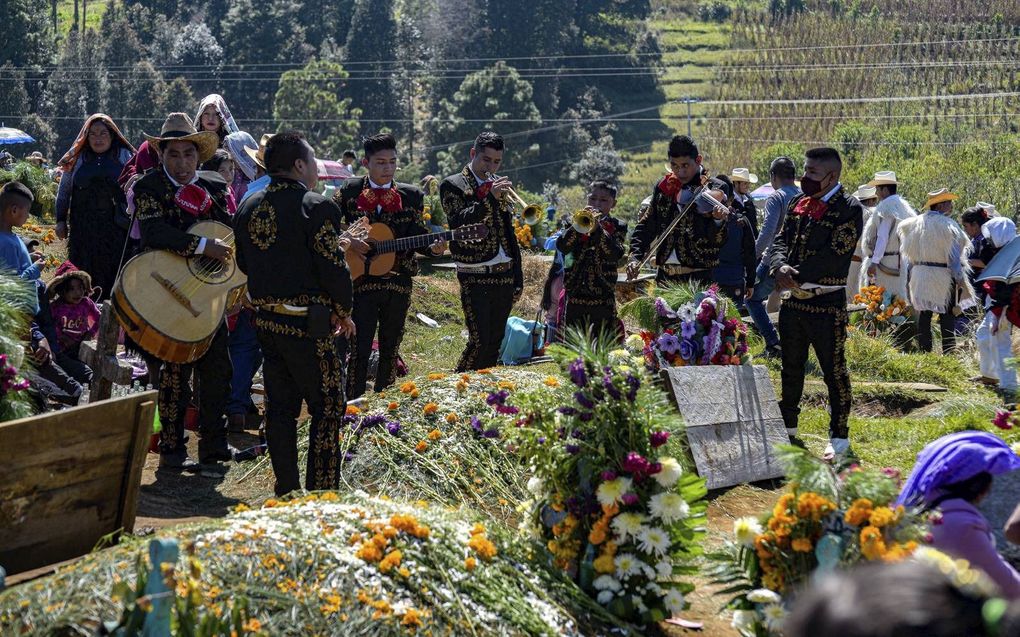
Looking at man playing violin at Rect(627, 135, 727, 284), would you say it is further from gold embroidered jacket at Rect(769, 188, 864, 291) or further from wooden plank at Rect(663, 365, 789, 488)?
wooden plank at Rect(663, 365, 789, 488)

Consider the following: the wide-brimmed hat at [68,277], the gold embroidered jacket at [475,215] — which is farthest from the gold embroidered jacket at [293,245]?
the wide-brimmed hat at [68,277]

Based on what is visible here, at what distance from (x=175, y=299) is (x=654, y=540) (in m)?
3.76

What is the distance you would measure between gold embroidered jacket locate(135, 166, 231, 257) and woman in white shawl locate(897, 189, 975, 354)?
810 centimetres

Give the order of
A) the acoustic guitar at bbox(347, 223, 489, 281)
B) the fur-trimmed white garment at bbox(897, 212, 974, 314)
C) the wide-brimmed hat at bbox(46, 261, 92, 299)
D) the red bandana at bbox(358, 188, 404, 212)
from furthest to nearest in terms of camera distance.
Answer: the fur-trimmed white garment at bbox(897, 212, 974, 314)
the wide-brimmed hat at bbox(46, 261, 92, 299)
the red bandana at bbox(358, 188, 404, 212)
the acoustic guitar at bbox(347, 223, 489, 281)

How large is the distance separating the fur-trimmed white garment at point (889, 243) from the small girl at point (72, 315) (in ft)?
29.0

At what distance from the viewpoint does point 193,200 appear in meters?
7.79

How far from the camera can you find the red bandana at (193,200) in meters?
7.74

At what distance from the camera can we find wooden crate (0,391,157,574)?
16.1 ft

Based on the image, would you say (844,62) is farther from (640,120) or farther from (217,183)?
(217,183)

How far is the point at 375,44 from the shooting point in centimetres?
7431

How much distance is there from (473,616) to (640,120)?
68.2 meters

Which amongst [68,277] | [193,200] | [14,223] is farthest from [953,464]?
[68,277]

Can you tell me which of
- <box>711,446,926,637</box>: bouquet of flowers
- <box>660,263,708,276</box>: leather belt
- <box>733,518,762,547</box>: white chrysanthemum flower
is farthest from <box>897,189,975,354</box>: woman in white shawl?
<box>733,518,762,547</box>: white chrysanthemum flower

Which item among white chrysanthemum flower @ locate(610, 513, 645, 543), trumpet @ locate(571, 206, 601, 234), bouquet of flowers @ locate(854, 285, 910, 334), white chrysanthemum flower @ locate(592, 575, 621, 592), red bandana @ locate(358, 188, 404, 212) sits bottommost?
bouquet of flowers @ locate(854, 285, 910, 334)
